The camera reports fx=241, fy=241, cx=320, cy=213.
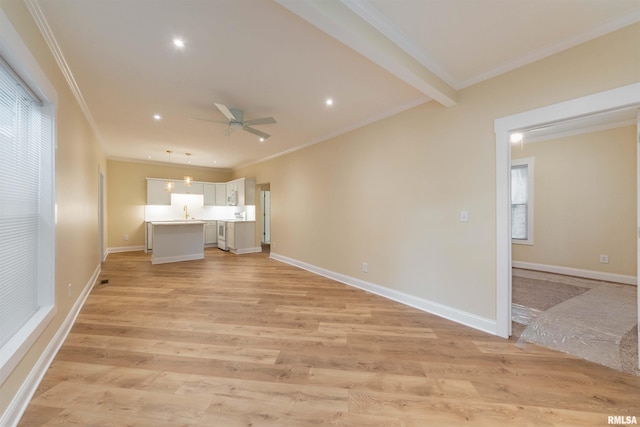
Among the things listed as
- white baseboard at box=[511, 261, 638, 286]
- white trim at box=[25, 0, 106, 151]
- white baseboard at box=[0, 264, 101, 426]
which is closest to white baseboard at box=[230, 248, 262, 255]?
white baseboard at box=[0, 264, 101, 426]

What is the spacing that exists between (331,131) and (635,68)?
336cm

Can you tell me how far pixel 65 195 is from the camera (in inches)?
95.7

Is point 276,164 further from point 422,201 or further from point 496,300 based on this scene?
point 496,300

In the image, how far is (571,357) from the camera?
2.08 metres

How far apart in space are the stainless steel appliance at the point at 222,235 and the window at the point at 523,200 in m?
7.28

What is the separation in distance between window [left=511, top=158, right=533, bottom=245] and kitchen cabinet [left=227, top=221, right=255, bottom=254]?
6385 mm

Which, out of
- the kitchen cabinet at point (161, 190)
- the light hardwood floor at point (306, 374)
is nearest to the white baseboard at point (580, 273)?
the light hardwood floor at point (306, 374)

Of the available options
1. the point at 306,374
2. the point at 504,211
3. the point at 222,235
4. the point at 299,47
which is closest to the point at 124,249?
the point at 222,235

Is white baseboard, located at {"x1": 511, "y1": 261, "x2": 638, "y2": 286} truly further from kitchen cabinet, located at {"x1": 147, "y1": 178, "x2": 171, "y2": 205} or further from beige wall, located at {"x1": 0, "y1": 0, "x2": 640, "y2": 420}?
kitchen cabinet, located at {"x1": 147, "y1": 178, "x2": 171, "y2": 205}

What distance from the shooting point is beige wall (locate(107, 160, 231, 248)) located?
6.83 m

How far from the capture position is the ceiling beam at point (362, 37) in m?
1.52

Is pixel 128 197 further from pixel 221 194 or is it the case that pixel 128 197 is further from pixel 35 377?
pixel 35 377

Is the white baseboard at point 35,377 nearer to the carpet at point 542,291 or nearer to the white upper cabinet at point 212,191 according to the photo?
the white upper cabinet at point 212,191

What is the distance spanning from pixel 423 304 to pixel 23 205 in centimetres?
393
